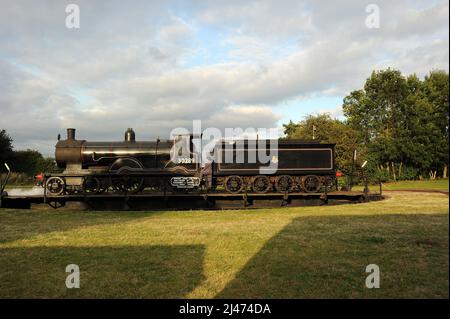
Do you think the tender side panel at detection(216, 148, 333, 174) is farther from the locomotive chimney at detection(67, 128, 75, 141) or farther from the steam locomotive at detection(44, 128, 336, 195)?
the locomotive chimney at detection(67, 128, 75, 141)

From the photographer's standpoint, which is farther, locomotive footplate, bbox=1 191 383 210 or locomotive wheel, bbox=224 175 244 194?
locomotive wheel, bbox=224 175 244 194

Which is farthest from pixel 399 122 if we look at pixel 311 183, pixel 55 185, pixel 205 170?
pixel 55 185

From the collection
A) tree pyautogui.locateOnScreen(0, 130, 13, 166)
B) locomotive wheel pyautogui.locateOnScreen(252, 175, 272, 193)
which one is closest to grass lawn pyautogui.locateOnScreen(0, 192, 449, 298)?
locomotive wheel pyautogui.locateOnScreen(252, 175, 272, 193)

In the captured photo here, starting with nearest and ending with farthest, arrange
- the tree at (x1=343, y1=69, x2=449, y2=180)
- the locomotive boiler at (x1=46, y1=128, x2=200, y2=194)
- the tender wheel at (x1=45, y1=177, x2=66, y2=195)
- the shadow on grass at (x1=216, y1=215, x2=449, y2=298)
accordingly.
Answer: the shadow on grass at (x1=216, y1=215, x2=449, y2=298), the tender wheel at (x1=45, y1=177, x2=66, y2=195), the locomotive boiler at (x1=46, y1=128, x2=200, y2=194), the tree at (x1=343, y1=69, x2=449, y2=180)

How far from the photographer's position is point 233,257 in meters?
6.43

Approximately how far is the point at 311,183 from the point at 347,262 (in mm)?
10608

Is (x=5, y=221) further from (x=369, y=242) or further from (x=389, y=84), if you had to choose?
(x=389, y=84)

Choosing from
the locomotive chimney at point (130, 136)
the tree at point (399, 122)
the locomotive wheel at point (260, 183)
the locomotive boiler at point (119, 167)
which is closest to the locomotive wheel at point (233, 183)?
the locomotive wheel at point (260, 183)

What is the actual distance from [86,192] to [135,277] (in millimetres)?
11477

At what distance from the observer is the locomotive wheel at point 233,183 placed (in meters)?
16.3

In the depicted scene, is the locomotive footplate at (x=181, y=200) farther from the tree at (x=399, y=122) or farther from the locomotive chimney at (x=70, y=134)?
the tree at (x=399, y=122)

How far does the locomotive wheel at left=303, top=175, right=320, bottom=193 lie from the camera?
53.7 feet

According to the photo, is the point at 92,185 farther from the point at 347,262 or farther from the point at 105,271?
the point at 347,262

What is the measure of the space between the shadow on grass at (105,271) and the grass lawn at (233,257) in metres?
0.02
